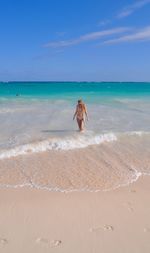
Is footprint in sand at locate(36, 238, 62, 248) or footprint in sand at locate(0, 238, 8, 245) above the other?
footprint in sand at locate(0, 238, 8, 245)

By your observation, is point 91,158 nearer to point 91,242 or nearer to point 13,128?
point 91,242

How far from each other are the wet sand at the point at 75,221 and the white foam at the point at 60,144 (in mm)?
2791

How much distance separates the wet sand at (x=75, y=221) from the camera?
14.5ft

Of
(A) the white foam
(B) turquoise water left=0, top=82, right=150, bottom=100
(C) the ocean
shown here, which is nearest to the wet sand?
(C) the ocean

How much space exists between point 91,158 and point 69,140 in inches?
79.0

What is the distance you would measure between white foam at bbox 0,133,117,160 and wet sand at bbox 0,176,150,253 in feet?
9.16

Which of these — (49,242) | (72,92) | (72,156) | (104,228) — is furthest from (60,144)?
(72,92)

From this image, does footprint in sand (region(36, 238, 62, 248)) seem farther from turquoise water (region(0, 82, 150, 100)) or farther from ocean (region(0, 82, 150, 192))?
turquoise water (region(0, 82, 150, 100))

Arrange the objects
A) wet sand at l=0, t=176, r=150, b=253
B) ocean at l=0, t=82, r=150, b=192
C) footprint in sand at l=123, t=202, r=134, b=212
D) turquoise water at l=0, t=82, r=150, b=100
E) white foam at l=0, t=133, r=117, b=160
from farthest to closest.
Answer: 1. turquoise water at l=0, t=82, r=150, b=100
2. white foam at l=0, t=133, r=117, b=160
3. ocean at l=0, t=82, r=150, b=192
4. footprint in sand at l=123, t=202, r=134, b=212
5. wet sand at l=0, t=176, r=150, b=253

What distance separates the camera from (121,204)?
5.76 metres

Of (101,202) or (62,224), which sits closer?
(62,224)

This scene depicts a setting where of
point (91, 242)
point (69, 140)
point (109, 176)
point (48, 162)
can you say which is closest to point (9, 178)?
point (48, 162)

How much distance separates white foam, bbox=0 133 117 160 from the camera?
361 inches

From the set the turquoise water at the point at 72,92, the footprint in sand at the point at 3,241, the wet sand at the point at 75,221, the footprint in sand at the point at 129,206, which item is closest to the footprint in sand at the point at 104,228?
the wet sand at the point at 75,221
